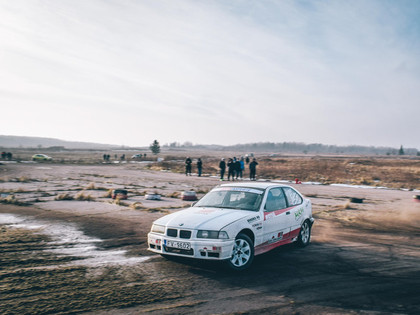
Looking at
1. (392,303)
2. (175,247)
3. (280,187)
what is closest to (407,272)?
(392,303)

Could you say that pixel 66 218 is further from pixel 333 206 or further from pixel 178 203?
pixel 333 206

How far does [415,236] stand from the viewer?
→ 1003 centimetres

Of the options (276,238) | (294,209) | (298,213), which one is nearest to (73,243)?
(276,238)

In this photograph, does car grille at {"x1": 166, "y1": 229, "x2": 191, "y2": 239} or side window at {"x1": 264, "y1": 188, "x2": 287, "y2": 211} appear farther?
side window at {"x1": 264, "y1": 188, "x2": 287, "y2": 211}

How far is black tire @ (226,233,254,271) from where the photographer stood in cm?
644

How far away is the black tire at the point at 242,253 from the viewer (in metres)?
6.44

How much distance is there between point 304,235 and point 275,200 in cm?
148

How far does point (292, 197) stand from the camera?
8547 mm

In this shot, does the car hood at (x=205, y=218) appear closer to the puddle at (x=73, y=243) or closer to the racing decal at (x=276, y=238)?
the racing decal at (x=276, y=238)

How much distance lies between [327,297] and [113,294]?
3146 millimetres

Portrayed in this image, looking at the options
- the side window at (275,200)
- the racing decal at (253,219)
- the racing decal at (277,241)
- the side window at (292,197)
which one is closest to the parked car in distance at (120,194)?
the side window at (292,197)

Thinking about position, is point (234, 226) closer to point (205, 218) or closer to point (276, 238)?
point (205, 218)

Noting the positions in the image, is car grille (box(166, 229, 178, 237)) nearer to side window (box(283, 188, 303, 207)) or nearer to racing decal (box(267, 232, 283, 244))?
racing decal (box(267, 232, 283, 244))

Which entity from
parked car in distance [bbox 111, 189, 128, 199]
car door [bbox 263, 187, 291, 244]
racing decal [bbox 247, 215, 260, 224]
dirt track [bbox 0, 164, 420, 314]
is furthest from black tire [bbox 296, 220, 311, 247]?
parked car in distance [bbox 111, 189, 128, 199]
